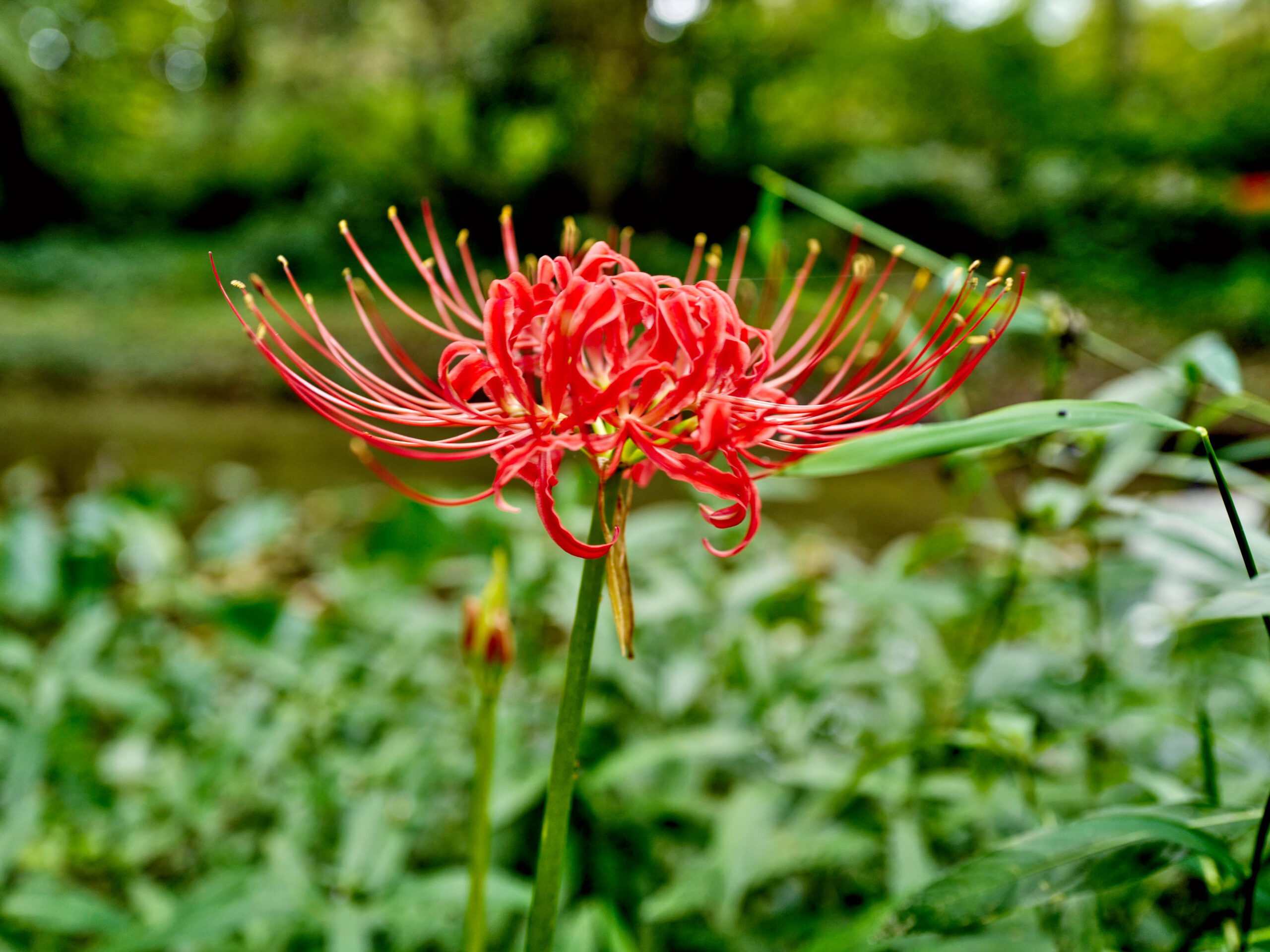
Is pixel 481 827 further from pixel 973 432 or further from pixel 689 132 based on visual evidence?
pixel 689 132

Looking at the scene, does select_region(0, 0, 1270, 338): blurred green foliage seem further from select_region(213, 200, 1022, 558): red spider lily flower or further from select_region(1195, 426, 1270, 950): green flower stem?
select_region(1195, 426, 1270, 950): green flower stem

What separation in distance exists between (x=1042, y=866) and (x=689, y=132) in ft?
28.0

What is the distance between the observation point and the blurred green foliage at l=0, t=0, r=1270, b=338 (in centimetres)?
704

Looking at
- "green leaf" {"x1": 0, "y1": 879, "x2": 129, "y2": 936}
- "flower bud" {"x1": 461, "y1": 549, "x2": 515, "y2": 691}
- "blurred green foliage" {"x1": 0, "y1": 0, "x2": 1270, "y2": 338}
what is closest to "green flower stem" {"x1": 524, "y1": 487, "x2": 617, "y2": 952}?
"flower bud" {"x1": 461, "y1": 549, "x2": 515, "y2": 691}

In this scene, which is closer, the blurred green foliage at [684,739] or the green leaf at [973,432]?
the green leaf at [973,432]

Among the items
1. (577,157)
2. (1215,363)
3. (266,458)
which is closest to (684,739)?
(1215,363)

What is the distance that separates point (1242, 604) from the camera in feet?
1.30

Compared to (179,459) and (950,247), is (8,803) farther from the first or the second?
(950,247)

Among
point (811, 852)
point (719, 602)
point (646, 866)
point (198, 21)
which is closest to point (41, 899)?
point (646, 866)

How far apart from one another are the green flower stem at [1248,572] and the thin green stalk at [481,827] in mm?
453

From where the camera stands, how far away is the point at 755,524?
404mm

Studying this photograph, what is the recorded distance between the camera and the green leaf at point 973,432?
36 centimetres

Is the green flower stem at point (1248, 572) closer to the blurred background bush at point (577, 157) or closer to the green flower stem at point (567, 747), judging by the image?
the green flower stem at point (567, 747)

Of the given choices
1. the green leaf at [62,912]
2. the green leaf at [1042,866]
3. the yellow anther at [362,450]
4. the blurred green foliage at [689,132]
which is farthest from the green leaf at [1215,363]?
the blurred green foliage at [689,132]
